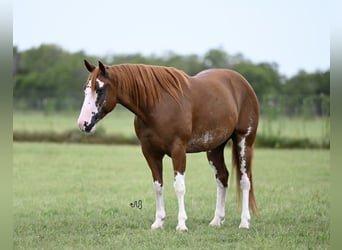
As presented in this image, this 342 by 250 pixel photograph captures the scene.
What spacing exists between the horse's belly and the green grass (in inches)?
38.2

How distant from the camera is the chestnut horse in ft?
21.1

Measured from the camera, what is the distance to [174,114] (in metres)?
6.67

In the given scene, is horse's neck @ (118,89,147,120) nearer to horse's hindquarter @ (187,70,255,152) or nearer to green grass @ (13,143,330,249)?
horse's hindquarter @ (187,70,255,152)

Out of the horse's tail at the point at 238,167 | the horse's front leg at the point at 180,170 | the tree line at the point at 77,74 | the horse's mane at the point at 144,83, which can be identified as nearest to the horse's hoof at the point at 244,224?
the horse's tail at the point at 238,167

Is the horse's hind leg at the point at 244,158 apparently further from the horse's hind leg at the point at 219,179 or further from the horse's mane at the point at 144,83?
the horse's mane at the point at 144,83

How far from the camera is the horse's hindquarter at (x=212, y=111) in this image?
6969mm

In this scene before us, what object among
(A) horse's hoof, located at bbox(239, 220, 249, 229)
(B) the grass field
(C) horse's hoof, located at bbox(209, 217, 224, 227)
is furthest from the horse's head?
(B) the grass field

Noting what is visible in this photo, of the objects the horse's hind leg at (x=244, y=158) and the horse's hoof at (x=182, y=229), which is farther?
the horse's hind leg at (x=244, y=158)

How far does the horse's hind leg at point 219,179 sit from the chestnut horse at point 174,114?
0.05ft

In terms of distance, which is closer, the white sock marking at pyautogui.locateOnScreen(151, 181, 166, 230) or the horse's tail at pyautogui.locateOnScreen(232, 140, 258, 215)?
the white sock marking at pyautogui.locateOnScreen(151, 181, 166, 230)

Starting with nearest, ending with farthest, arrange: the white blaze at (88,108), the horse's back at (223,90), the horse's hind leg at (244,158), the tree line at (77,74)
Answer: the white blaze at (88,108) → the horse's back at (223,90) → the horse's hind leg at (244,158) → the tree line at (77,74)

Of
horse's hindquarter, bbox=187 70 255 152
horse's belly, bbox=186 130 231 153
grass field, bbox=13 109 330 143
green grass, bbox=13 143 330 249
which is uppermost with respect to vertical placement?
horse's hindquarter, bbox=187 70 255 152

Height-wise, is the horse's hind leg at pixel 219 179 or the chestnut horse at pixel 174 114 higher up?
the chestnut horse at pixel 174 114

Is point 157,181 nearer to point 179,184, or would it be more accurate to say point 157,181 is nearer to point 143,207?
point 179,184
